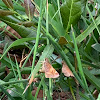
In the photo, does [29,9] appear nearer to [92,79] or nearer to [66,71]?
[66,71]

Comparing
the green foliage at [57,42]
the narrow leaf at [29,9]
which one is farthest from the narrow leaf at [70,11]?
the narrow leaf at [29,9]

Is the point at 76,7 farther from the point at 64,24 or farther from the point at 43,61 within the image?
the point at 43,61

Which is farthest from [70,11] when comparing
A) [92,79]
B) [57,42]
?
[92,79]

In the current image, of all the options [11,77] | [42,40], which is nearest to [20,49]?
[11,77]

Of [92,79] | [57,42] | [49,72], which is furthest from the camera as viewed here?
[92,79]

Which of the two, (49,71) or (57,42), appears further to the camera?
(57,42)

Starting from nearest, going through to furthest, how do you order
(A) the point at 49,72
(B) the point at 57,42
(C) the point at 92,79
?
(A) the point at 49,72, (B) the point at 57,42, (C) the point at 92,79

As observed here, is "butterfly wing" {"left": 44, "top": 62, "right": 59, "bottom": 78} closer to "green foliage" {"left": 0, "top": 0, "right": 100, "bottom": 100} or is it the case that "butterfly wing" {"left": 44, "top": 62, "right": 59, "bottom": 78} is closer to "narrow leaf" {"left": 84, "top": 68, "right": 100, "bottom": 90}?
"green foliage" {"left": 0, "top": 0, "right": 100, "bottom": 100}

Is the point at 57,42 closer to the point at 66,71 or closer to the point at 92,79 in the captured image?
the point at 66,71

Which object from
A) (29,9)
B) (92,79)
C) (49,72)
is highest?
(29,9)

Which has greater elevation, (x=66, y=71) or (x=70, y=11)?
(x=70, y=11)

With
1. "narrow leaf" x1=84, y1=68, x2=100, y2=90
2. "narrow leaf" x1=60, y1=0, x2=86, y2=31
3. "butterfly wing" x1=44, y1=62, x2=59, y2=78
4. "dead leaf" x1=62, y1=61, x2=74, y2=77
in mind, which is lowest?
"narrow leaf" x1=84, y1=68, x2=100, y2=90

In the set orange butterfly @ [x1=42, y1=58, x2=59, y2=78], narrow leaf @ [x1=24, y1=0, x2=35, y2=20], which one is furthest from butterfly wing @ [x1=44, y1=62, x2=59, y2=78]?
narrow leaf @ [x1=24, y1=0, x2=35, y2=20]
